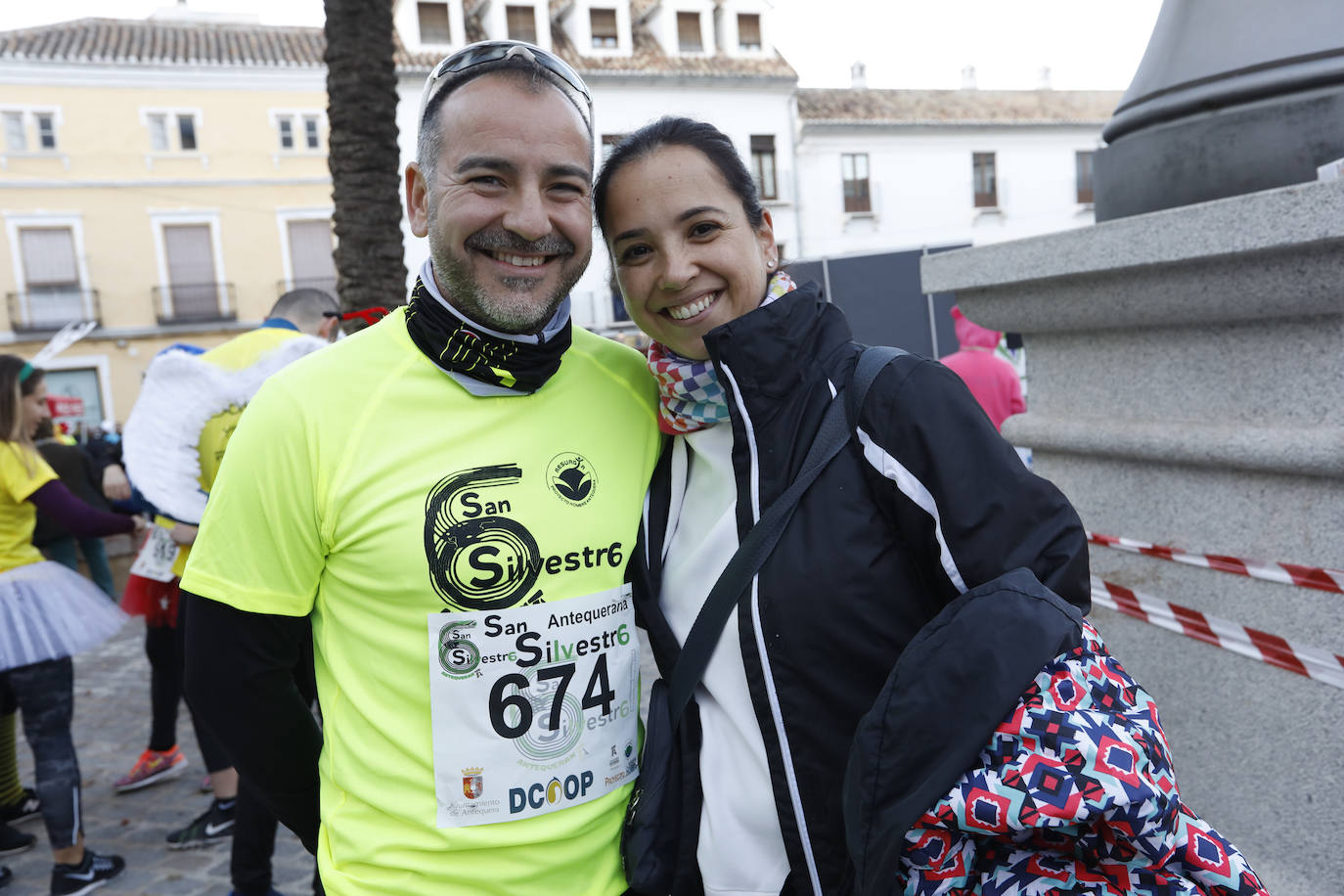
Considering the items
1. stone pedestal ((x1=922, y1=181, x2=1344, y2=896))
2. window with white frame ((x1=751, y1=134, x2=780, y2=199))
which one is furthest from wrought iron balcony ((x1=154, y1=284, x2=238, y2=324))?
stone pedestal ((x1=922, y1=181, x2=1344, y2=896))

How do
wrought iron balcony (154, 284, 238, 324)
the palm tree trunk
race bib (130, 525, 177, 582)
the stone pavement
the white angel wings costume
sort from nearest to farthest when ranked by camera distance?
the white angel wings costume
the stone pavement
race bib (130, 525, 177, 582)
the palm tree trunk
wrought iron balcony (154, 284, 238, 324)

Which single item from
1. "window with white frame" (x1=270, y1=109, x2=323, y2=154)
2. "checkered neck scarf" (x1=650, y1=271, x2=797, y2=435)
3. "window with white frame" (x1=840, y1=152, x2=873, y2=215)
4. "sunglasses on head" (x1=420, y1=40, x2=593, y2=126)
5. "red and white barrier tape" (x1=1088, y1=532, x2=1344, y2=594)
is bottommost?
"red and white barrier tape" (x1=1088, y1=532, x2=1344, y2=594)

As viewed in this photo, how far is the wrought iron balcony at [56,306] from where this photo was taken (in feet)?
87.6

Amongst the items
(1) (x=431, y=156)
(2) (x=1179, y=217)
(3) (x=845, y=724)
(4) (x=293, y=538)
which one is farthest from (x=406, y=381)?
(2) (x=1179, y=217)

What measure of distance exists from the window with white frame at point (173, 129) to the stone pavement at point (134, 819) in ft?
85.5

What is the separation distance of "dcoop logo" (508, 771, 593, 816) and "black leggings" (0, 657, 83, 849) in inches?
129

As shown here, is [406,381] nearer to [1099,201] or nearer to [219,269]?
[1099,201]

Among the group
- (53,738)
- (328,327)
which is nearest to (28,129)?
(328,327)

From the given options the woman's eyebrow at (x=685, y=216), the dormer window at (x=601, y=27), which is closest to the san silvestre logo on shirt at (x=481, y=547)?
the woman's eyebrow at (x=685, y=216)

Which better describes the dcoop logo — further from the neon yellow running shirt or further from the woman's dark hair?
the woman's dark hair

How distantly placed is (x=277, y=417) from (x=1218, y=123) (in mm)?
2211

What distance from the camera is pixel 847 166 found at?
102 ft

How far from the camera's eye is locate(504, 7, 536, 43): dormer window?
28297mm

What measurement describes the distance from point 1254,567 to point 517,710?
5.62 ft
